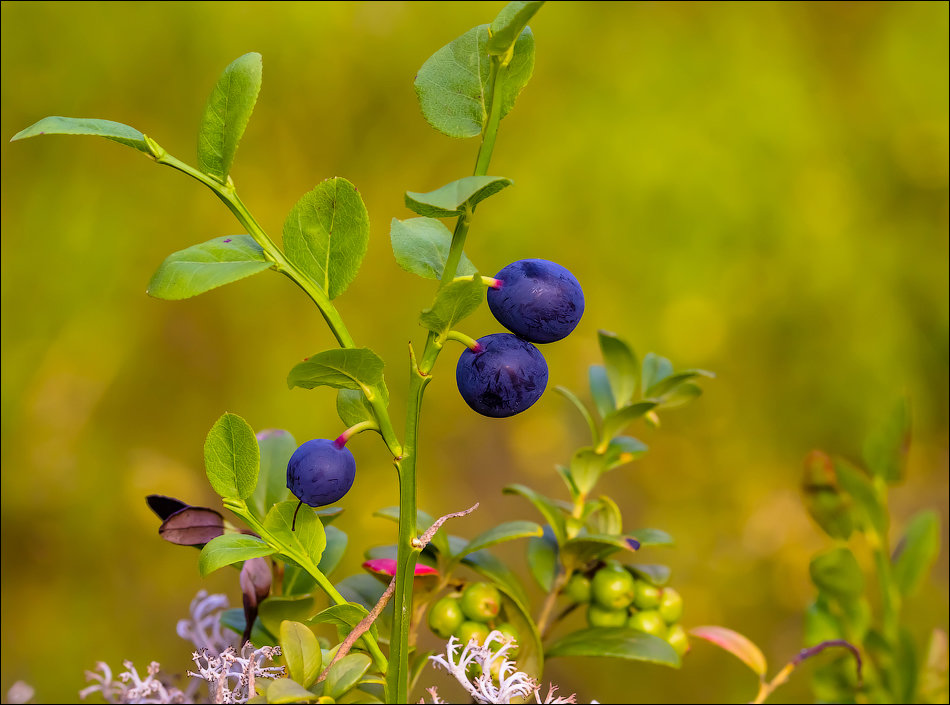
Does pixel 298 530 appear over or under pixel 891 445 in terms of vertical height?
under

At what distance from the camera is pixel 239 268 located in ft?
0.98

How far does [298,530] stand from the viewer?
34cm

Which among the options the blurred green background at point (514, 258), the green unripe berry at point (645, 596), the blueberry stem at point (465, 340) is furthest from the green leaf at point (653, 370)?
the blurred green background at point (514, 258)

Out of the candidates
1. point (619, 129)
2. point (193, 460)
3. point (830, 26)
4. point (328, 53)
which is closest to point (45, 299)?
point (193, 460)

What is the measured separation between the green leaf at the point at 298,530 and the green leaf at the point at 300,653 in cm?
3

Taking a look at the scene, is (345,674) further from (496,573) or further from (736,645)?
(736,645)

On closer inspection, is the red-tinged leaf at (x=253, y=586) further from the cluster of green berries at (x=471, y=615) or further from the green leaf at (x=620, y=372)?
the green leaf at (x=620, y=372)

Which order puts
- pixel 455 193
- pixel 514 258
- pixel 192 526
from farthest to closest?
pixel 514 258
pixel 192 526
pixel 455 193

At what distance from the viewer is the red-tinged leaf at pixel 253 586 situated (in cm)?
41

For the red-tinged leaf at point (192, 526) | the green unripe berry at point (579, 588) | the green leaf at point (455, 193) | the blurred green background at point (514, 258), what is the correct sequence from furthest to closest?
the blurred green background at point (514, 258) < the green unripe berry at point (579, 588) < the red-tinged leaf at point (192, 526) < the green leaf at point (455, 193)

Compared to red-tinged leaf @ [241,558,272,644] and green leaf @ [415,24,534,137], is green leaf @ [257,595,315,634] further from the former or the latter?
green leaf @ [415,24,534,137]

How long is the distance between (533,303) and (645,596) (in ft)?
0.74

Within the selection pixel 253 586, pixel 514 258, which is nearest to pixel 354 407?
pixel 253 586

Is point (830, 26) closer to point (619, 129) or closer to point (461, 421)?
point (619, 129)
